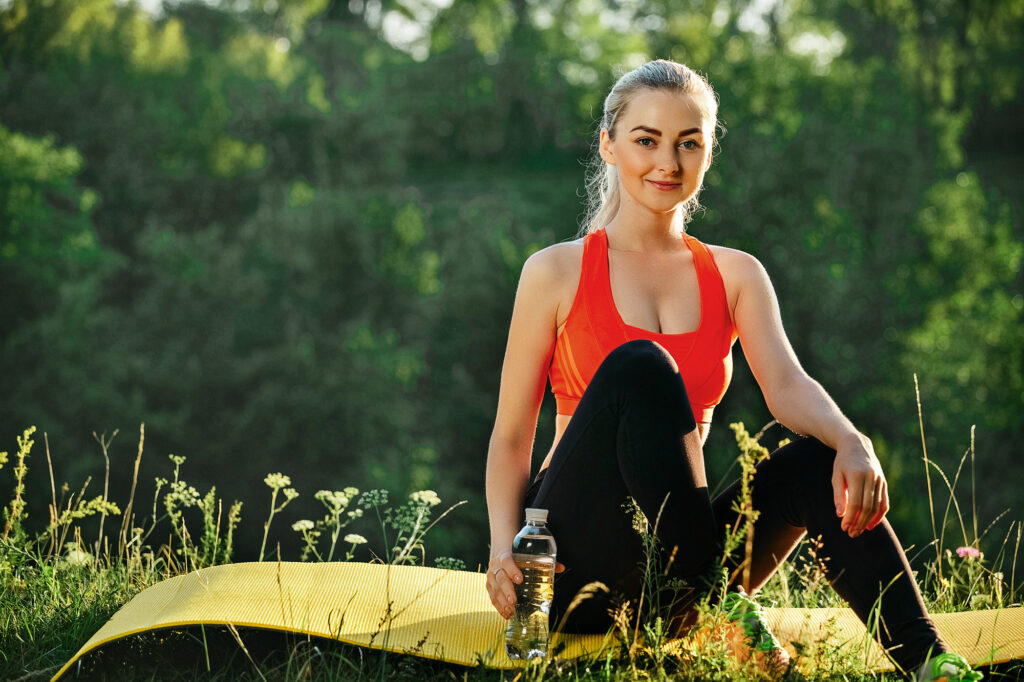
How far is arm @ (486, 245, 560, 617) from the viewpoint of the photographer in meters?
2.44

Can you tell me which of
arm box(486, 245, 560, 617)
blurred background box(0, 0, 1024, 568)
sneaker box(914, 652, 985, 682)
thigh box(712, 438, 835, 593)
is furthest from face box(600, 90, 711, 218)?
blurred background box(0, 0, 1024, 568)

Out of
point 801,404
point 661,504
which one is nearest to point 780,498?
point 801,404

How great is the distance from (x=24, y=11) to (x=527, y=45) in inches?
532

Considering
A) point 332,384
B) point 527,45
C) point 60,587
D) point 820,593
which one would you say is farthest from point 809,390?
point 527,45

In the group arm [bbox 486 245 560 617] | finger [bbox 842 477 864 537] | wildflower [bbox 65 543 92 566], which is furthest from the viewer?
wildflower [bbox 65 543 92 566]

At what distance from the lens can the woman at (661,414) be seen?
2131mm

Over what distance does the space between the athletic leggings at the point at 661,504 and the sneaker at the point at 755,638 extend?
8cm

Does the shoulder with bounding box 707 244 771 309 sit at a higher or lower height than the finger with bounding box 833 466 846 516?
higher

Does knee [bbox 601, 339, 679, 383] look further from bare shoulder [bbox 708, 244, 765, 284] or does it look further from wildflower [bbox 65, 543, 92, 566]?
wildflower [bbox 65, 543, 92, 566]

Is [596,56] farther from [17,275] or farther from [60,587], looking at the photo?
[60,587]

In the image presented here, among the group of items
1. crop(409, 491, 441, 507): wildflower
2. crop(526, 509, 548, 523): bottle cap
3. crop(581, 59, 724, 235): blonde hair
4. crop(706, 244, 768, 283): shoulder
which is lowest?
crop(409, 491, 441, 507): wildflower

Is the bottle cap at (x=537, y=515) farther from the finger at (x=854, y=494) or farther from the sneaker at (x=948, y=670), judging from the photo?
the sneaker at (x=948, y=670)

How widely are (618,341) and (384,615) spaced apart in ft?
2.89

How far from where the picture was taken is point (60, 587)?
297cm
